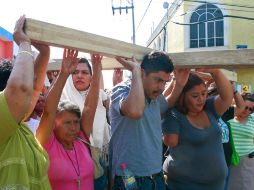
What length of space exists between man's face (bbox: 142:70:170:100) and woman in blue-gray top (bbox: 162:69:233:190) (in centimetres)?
64

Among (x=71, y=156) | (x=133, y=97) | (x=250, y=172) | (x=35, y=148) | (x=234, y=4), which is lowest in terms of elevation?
(x=250, y=172)

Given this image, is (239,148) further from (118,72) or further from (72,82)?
(72,82)

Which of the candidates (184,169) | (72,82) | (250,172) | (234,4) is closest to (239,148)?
(250,172)

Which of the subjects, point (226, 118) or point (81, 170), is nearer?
point (81, 170)

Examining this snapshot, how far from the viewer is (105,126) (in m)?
3.59

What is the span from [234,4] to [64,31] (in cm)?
1927

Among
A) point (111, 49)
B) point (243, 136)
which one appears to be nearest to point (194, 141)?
point (111, 49)

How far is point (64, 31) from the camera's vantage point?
2.09m

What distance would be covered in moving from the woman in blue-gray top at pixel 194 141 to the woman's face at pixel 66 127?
2.94 feet

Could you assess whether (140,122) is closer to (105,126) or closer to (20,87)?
(105,126)

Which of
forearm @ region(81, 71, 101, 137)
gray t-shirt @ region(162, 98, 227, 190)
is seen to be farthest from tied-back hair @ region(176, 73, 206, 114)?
forearm @ region(81, 71, 101, 137)

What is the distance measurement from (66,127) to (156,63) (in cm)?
76

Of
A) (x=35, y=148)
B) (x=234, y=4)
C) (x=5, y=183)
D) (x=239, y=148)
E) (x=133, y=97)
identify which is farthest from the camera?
(x=234, y=4)

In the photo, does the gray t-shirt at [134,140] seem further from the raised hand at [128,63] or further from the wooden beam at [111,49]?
the wooden beam at [111,49]
